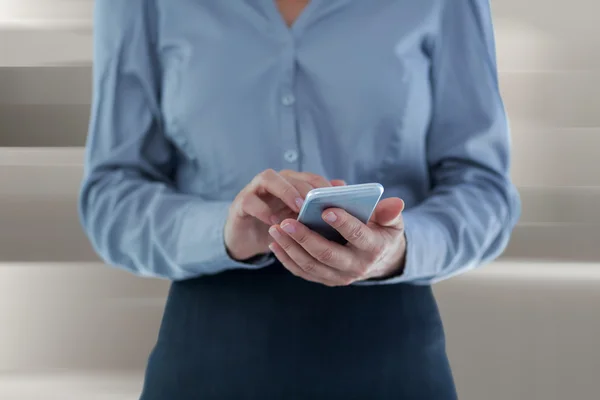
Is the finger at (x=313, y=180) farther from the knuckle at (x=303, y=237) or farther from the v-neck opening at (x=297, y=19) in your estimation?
the v-neck opening at (x=297, y=19)

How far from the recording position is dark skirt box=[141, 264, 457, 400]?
22.1 inches

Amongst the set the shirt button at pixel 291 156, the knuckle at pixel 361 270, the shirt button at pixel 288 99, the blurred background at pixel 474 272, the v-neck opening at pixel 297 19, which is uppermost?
the v-neck opening at pixel 297 19

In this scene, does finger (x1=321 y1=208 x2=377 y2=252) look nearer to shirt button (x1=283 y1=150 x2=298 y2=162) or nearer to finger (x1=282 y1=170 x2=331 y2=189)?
finger (x1=282 y1=170 x2=331 y2=189)

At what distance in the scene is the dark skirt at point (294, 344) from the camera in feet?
1.84

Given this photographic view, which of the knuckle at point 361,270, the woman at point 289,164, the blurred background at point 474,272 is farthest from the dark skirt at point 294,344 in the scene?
the blurred background at point 474,272

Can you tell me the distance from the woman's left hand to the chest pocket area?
0.20 meters

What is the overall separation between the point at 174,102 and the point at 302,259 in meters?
0.24

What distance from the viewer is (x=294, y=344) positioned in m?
0.57

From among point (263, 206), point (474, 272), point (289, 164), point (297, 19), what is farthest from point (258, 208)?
point (474, 272)

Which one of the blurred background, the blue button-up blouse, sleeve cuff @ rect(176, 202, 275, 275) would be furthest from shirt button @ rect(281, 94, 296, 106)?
the blurred background

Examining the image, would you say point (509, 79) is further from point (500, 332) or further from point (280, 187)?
point (280, 187)

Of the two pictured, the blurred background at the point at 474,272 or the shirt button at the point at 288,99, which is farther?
the blurred background at the point at 474,272

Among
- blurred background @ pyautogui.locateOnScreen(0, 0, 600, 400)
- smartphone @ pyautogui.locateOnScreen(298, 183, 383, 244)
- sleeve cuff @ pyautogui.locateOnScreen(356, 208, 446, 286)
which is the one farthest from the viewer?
blurred background @ pyautogui.locateOnScreen(0, 0, 600, 400)

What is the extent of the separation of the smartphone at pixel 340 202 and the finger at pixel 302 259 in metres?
0.02
